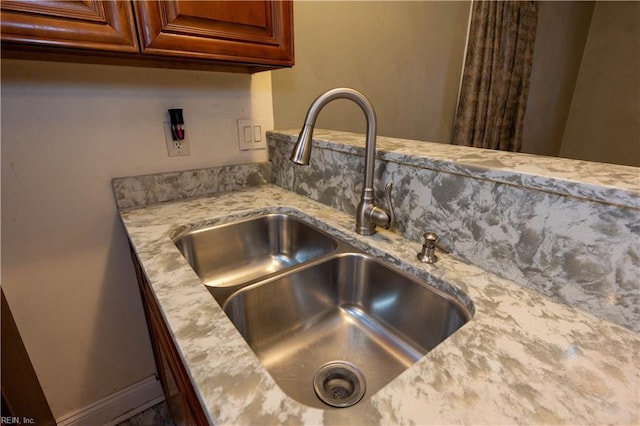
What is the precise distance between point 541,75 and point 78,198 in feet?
11.1

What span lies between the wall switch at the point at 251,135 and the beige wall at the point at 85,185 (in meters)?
0.03

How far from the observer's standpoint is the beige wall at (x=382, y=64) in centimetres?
138

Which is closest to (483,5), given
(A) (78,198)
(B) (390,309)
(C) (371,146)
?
(C) (371,146)

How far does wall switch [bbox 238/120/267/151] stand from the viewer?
4.03 ft

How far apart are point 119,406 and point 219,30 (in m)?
1.47

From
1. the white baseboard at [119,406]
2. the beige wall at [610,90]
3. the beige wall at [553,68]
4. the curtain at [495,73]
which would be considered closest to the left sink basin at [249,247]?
the white baseboard at [119,406]

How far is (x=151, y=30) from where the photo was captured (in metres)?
0.72

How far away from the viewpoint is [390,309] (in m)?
0.76

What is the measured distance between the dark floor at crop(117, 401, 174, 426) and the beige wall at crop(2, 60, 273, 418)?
0.48 ft

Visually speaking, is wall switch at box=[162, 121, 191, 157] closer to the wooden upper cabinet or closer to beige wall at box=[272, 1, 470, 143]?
the wooden upper cabinet

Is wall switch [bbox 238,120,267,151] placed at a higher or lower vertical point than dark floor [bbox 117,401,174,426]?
higher

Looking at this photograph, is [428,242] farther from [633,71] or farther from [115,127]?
[633,71]

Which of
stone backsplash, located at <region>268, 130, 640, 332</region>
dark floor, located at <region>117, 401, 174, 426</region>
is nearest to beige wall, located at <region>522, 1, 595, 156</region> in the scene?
stone backsplash, located at <region>268, 130, 640, 332</region>

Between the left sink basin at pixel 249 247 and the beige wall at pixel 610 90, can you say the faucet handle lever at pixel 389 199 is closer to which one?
the left sink basin at pixel 249 247
